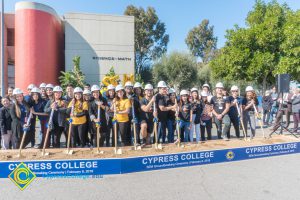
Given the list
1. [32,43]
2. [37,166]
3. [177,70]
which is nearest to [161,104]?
[37,166]

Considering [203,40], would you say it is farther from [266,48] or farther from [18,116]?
[18,116]

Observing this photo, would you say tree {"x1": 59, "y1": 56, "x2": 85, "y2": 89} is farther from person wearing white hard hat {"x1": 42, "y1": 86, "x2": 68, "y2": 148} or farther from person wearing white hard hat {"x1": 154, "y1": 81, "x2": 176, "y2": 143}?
person wearing white hard hat {"x1": 154, "y1": 81, "x2": 176, "y2": 143}

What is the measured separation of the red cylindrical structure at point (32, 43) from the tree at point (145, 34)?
51.2 feet

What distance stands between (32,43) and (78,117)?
14806 millimetres

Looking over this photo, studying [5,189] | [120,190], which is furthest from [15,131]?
[120,190]

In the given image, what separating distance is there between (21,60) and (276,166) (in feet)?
61.6

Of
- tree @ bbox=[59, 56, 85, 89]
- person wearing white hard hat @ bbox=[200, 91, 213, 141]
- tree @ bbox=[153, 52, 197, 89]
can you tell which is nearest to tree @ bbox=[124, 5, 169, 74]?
tree @ bbox=[153, 52, 197, 89]

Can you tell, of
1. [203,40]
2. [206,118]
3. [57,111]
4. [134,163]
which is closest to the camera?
[134,163]

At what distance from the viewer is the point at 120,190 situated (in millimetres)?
3760

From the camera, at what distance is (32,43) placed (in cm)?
1725

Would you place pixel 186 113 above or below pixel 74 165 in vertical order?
above

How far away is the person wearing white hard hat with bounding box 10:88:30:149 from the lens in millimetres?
5875

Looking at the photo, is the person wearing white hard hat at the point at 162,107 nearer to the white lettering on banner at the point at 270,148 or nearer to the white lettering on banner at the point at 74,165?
the white lettering on banner at the point at 270,148

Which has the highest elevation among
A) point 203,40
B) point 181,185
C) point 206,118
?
point 203,40
